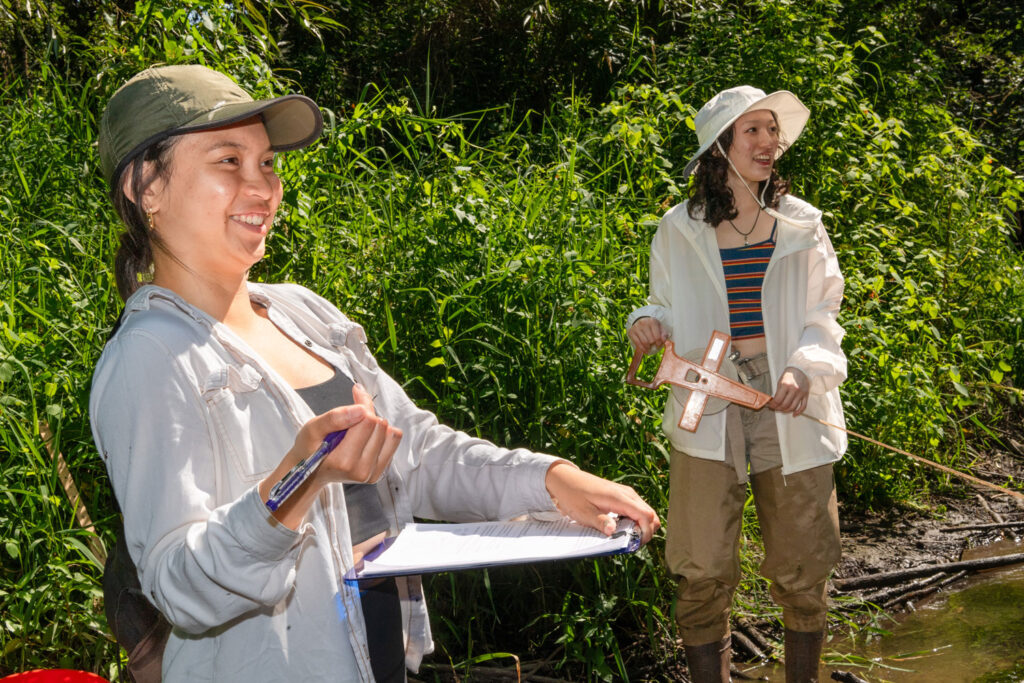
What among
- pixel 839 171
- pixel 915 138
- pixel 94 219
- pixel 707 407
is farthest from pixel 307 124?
pixel 915 138

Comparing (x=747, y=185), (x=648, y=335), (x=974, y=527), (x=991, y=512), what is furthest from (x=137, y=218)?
(x=991, y=512)

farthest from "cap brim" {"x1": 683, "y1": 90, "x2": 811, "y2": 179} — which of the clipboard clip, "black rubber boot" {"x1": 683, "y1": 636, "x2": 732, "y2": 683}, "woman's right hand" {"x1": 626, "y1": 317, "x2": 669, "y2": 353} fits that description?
"black rubber boot" {"x1": 683, "y1": 636, "x2": 732, "y2": 683}

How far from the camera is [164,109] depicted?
1.54 m

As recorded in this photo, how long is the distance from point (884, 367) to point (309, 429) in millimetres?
4038

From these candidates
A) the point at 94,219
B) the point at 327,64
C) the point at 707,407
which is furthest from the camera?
the point at 327,64

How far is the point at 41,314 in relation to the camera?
11.5 feet

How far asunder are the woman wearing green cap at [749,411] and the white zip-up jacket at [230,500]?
5.27 feet

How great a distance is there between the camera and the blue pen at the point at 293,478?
4.07 feet

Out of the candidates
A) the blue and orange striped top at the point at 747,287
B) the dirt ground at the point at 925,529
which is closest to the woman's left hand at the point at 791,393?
the blue and orange striped top at the point at 747,287

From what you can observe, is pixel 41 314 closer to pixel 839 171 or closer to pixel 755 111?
pixel 755 111

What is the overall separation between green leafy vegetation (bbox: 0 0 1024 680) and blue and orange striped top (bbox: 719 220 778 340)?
1.96 ft

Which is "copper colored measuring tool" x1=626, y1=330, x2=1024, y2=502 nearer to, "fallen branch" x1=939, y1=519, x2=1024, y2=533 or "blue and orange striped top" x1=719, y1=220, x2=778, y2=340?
"blue and orange striped top" x1=719, y1=220, x2=778, y2=340

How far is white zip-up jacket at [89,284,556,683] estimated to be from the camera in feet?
4.23

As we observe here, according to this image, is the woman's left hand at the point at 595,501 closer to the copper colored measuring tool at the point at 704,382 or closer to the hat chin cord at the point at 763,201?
the copper colored measuring tool at the point at 704,382
